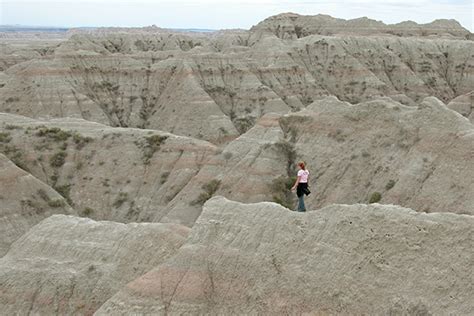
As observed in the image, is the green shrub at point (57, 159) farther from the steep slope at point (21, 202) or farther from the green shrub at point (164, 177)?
the green shrub at point (164, 177)

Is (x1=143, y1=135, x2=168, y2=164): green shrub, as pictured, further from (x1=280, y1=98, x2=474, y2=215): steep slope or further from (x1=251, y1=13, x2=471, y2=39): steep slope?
(x1=251, y1=13, x2=471, y2=39): steep slope

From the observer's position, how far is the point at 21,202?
142 ft

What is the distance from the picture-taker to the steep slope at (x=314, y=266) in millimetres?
20266

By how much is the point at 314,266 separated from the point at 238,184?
23.4m

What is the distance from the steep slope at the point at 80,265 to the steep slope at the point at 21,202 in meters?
12.4

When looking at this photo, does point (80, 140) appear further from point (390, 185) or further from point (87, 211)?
point (390, 185)

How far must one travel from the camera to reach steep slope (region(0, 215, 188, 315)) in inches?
1040

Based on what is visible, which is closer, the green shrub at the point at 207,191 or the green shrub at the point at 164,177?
the green shrub at the point at 207,191

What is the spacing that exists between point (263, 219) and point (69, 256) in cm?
1031

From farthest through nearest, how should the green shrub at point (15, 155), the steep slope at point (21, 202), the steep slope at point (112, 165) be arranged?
the green shrub at point (15, 155) < the steep slope at point (112, 165) < the steep slope at point (21, 202)

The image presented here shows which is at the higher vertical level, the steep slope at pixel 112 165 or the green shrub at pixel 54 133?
the green shrub at pixel 54 133

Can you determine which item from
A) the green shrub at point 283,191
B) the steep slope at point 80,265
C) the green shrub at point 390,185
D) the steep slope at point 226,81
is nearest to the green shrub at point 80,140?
the green shrub at point 283,191

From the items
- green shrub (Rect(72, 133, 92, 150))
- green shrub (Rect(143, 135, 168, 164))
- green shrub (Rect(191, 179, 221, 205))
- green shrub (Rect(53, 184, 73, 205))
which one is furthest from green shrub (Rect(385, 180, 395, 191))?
green shrub (Rect(72, 133, 92, 150))

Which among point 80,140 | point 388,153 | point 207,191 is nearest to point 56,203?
point 80,140
